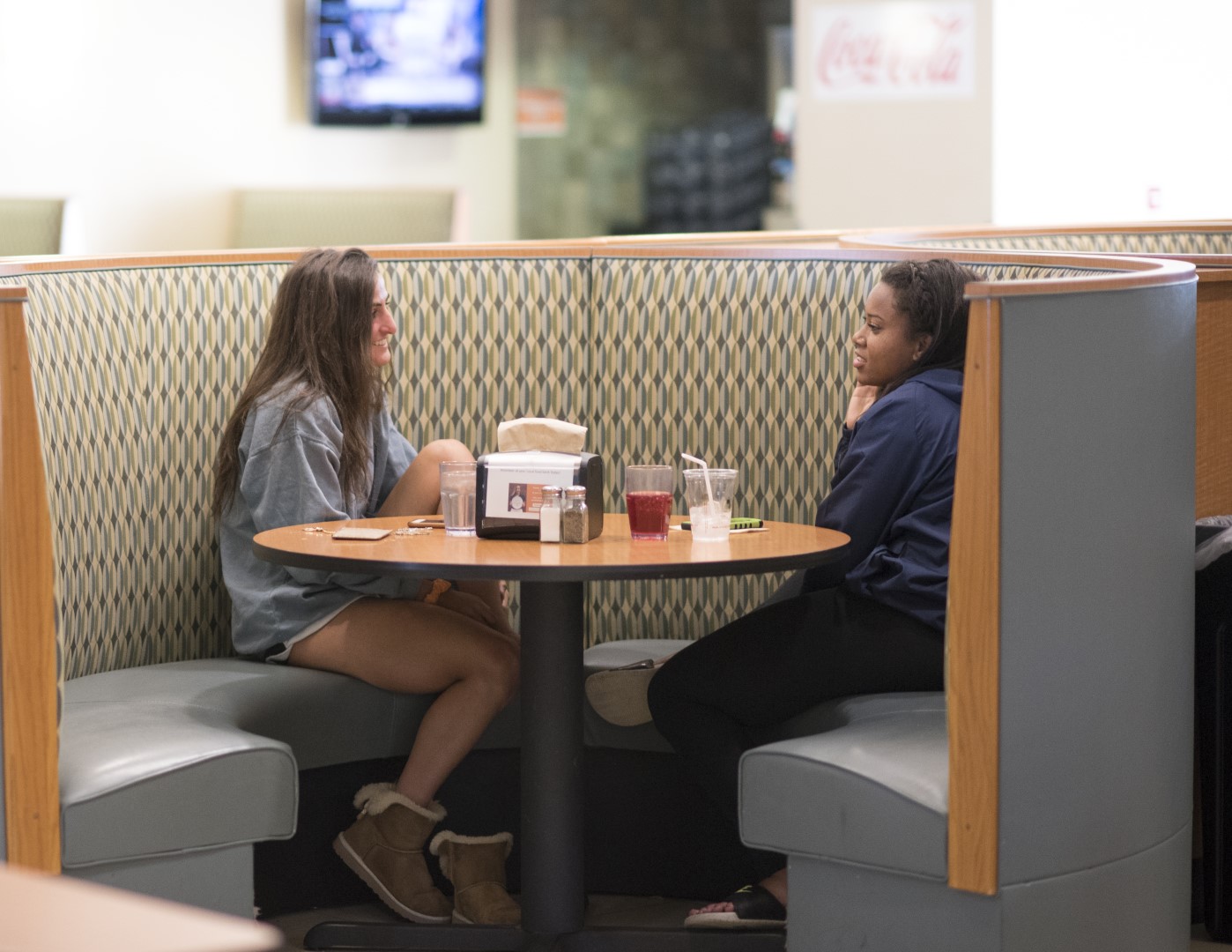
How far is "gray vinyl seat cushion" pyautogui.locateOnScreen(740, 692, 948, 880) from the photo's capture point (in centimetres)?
246

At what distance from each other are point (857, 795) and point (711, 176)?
26.5ft

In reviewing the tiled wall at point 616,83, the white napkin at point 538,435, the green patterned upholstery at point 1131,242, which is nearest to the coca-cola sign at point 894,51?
the tiled wall at point 616,83

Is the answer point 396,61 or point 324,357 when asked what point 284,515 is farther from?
point 396,61

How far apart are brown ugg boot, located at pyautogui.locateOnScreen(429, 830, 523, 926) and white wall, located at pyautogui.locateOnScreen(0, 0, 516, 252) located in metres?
5.31

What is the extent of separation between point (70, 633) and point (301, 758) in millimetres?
502

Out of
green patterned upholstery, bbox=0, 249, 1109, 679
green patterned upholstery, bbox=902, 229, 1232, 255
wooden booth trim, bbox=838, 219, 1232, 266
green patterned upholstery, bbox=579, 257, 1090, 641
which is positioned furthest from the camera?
green patterned upholstery, bbox=902, 229, 1232, 255

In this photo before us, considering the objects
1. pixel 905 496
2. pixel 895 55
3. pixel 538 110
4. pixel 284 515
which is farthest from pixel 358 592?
pixel 538 110

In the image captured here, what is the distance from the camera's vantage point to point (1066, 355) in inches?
96.7

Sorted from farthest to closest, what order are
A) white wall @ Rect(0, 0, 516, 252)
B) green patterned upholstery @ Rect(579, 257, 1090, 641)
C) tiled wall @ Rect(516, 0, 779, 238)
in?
tiled wall @ Rect(516, 0, 779, 238), white wall @ Rect(0, 0, 516, 252), green patterned upholstery @ Rect(579, 257, 1090, 641)

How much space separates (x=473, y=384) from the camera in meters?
3.77

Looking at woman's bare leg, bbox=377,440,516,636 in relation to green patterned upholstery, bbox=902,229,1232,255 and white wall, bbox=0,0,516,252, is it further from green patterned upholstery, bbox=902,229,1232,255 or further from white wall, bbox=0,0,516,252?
white wall, bbox=0,0,516,252

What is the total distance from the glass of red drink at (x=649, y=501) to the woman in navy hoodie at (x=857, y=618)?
10.6 inches

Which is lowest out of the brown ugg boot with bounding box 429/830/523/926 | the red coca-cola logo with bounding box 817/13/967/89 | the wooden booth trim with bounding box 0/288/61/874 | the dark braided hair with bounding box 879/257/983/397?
the brown ugg boot with bounding box 429/830/523/926

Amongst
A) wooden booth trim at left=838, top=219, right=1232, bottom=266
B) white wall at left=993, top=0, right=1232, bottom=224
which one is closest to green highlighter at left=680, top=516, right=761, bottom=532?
wooden booth trim at left=838, top=219, right=1232, bottom=266
